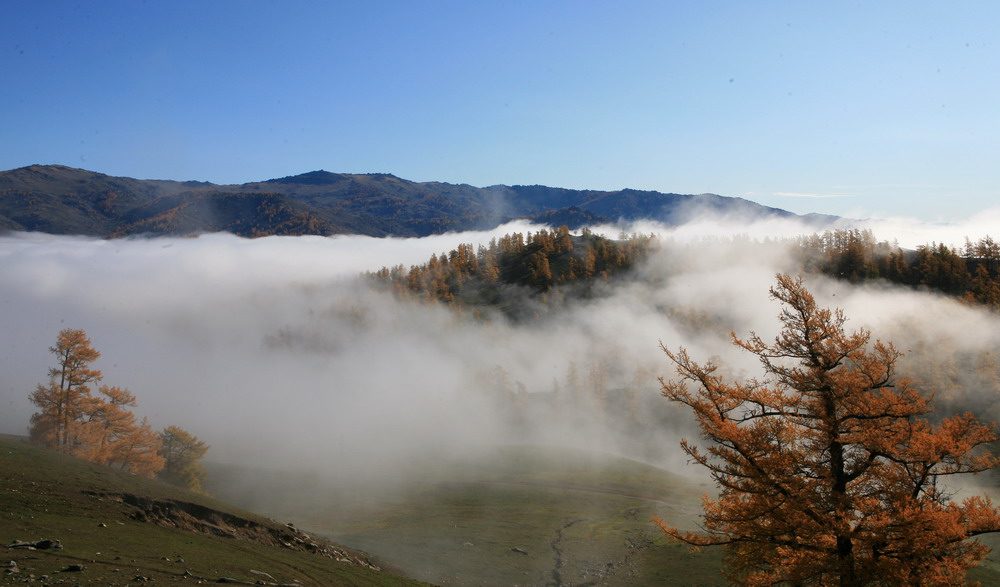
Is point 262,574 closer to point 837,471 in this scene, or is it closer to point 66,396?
point 837,471

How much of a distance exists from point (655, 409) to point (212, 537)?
12171cm

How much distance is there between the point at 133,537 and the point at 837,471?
1246 inches

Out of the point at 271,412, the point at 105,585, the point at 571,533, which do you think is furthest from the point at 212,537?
the point at 271,412

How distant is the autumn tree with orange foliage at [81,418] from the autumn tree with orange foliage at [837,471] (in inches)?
2637

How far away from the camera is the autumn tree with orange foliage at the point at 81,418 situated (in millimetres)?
60219

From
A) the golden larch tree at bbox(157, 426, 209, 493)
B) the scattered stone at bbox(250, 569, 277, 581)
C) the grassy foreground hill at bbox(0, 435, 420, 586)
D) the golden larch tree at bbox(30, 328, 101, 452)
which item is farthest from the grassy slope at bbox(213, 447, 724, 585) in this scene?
the golden larch tree at bbox(30, 328, 101, 452)

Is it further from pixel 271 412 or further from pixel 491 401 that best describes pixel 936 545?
pixel 271 412

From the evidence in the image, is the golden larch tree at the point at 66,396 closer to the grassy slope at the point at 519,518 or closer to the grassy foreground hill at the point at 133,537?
the grassy foreground hill at the point at 133,537

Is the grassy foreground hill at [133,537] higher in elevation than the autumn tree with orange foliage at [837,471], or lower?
lower

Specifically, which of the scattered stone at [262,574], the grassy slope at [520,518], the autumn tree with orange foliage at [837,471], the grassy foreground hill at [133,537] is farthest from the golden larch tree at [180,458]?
the autumn tree with orange foliage at [837,471]

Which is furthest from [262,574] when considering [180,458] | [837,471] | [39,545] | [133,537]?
[180,458]

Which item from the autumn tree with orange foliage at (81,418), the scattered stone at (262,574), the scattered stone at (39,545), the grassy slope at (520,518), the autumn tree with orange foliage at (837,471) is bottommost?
the grassy slope at (520,518)

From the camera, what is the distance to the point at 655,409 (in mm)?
137875

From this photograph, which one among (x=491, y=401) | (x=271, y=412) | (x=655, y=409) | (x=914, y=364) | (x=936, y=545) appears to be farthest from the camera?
(x=271, y=412)
